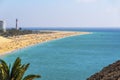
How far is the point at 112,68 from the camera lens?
2439 centimetres

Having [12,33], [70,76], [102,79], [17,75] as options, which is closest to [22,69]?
[17,75]

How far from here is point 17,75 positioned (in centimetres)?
2119

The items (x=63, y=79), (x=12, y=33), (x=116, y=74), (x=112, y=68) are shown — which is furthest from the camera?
(x=12, y=33)

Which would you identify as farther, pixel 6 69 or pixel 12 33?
pixel 12 33

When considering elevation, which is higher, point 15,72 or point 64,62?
A: point 15,72

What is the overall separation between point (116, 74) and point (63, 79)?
89.6 ft

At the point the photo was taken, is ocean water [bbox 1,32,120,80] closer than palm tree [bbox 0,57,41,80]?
No

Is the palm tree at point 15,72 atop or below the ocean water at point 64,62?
atop

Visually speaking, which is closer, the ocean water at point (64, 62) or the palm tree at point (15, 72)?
the palm tree at point (15, 72)

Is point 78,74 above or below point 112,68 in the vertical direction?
below

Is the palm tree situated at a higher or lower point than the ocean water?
higher

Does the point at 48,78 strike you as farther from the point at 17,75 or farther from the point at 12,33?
the point at 12,33

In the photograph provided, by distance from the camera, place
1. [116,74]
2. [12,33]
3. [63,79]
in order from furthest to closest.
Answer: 1. [12,33]
2. [63,79]
3. [116,74]

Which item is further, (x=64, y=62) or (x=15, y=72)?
(x=64, y=62)
